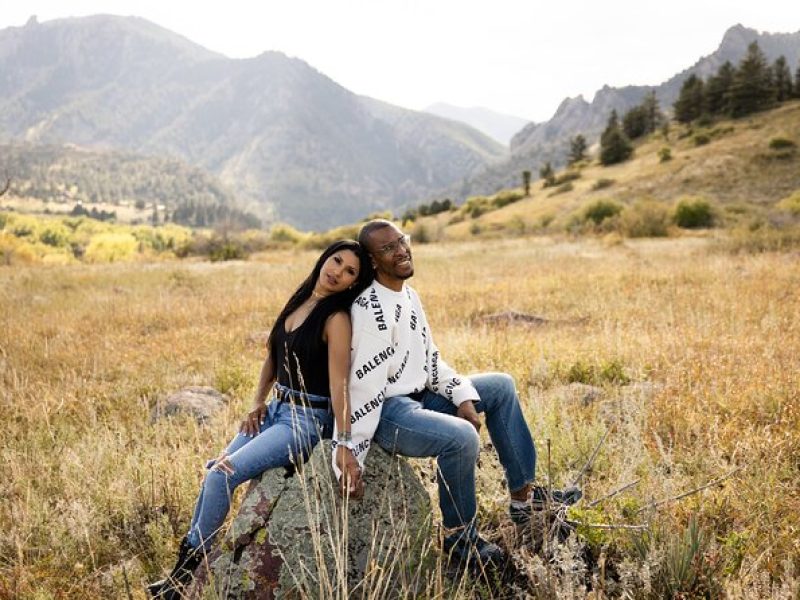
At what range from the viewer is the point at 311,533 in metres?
2.29

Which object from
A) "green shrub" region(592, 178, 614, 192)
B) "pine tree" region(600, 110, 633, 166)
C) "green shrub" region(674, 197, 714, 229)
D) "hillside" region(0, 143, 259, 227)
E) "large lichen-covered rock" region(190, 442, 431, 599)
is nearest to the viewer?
"large lichen-covered rock" region(190, 442, 431, 599)

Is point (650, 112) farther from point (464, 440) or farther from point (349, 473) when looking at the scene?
point (349, 473)

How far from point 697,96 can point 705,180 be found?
88.1ft

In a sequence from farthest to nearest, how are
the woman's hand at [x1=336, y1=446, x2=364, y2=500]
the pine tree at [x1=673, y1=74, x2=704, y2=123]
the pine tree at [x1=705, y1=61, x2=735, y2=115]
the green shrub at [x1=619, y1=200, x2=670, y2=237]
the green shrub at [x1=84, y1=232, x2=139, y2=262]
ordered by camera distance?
1. the pine tree at [x1=673, y1=74, x2=704, y2=123]
2. the pine tree at [x1=705, y1=61, x2=735, y2=115]
3. the green shrub at [x1=84, y1=232, x2=139, y2=262]
4. the green shrub at [x1=619, y1=200, x2=670, y2=237]
5. the woman's hand at [x1=336, y1=446, x2=364, y2=500]

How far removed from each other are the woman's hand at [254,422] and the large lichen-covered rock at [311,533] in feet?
1.47

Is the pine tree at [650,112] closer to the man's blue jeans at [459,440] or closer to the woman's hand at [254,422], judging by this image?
the man's blue jeans at [459,440]

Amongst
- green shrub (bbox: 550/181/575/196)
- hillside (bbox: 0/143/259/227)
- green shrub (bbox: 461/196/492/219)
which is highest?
hillside (bbox: 0/143/259/227)

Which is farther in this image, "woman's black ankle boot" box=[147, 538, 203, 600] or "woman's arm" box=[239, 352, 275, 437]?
"woman's arm" box=[239, 352, 275, 437]

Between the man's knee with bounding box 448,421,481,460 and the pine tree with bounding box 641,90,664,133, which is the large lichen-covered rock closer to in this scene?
the man's knee with bounding box 448,421,481,460

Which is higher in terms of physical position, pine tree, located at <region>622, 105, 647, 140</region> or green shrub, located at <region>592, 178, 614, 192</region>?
pine tree, located at <region>622, 105, 647, 140</region>

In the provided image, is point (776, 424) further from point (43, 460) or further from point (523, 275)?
point (523, 275)

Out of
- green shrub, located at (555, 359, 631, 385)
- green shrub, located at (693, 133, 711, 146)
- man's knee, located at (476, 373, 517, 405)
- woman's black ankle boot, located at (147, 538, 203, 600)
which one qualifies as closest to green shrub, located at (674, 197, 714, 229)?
green shrub, located at (693, 133, 711, 146)

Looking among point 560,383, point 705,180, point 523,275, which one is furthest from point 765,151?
point 560,383

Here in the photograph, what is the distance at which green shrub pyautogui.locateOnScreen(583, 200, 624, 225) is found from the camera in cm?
3406
